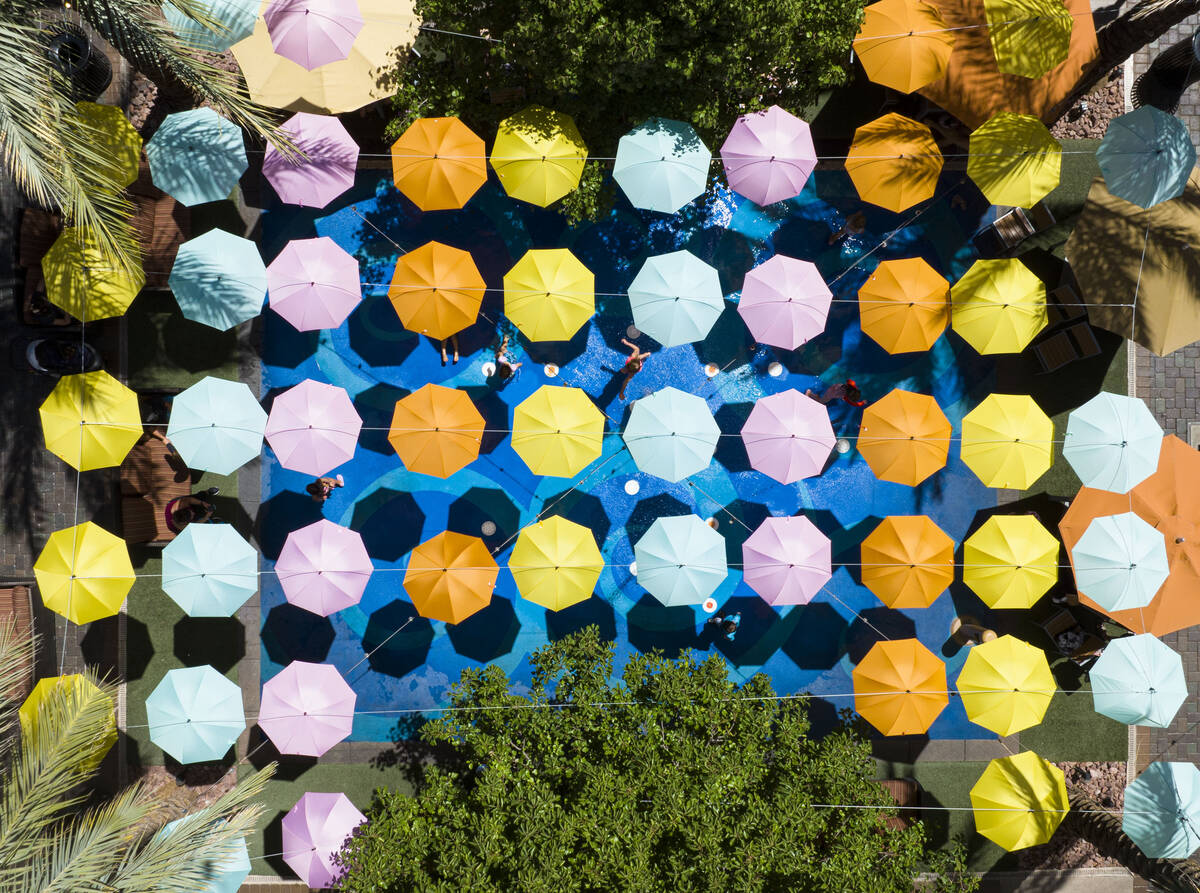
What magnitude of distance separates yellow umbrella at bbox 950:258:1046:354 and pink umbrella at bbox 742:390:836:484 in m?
2.78

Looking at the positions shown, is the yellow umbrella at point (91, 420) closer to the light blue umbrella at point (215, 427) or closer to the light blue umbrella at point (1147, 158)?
the light blue umbrella at point (215, 427)

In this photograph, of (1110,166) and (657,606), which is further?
(657,606)

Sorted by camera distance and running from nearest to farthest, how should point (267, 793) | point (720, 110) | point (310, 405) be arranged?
point (720, 110)
point (310, 405)
point (267, 793)

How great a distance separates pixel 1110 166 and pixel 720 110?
6432 mm

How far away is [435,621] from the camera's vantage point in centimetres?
1370

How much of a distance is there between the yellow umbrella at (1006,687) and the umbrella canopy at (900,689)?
20.5 inches

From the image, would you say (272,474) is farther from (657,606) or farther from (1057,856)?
(1057,856)

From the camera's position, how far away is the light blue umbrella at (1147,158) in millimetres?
12141

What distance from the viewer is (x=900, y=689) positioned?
39.9 ft

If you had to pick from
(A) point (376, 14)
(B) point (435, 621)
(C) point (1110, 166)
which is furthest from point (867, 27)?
(B) point (435, 621)

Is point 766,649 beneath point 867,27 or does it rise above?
beneath

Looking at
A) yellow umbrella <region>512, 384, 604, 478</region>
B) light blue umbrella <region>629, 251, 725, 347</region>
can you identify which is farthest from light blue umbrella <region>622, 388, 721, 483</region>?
light blue umbrella <region>629, 251, 725, 347</region>

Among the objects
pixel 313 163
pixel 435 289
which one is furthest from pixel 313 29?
pixel 435 289

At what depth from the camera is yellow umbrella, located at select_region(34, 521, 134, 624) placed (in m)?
11.8
